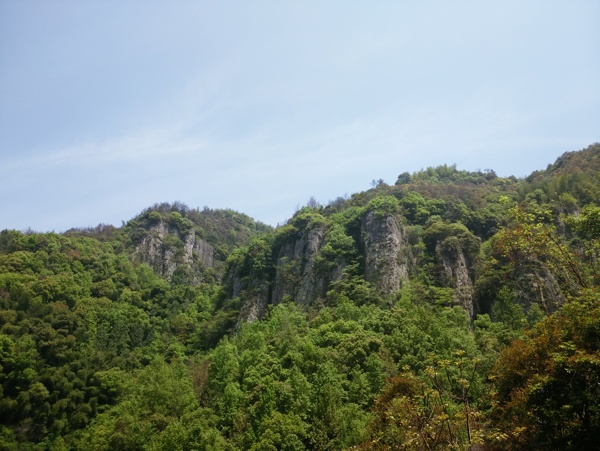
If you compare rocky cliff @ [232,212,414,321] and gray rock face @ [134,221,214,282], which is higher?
gray rock face @ [134,221,214,282]

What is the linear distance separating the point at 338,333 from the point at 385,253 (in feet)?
49.4

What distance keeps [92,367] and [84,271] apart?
67.9ft

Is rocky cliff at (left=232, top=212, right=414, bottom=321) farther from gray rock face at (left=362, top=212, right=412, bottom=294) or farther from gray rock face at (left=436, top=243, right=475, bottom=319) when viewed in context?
gray rock face at (left=436, top=243, right=475, bottom=319)

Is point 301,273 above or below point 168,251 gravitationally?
below

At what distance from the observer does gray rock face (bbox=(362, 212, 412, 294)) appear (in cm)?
4475

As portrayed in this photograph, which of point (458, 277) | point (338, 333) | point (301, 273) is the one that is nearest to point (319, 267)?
point (301, 273)

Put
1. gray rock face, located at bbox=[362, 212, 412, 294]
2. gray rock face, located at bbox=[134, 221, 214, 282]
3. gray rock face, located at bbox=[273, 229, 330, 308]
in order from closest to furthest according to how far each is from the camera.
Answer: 1. gray rock face, located at bbox=[362, 212, 412, 294]
2. gray rock face, located at bbox=[273, 229, 330, 308]
3. gray rock face, located at bbox=[134, 221, 214, 282]

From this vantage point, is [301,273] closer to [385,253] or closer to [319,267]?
[319,267]

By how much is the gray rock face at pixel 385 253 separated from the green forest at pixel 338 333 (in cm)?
16

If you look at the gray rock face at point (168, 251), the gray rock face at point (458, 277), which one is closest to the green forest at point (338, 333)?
the gray rock face at point (458, 277)

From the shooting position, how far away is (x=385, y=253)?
4722 centimetres

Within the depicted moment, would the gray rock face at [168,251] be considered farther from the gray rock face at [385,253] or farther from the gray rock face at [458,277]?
A: the gray rock face at [458,277]

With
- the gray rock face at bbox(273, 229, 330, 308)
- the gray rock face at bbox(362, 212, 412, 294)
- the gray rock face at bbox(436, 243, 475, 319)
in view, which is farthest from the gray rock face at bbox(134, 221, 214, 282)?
the gray rock face at bbox(436, 243, 475, 319)

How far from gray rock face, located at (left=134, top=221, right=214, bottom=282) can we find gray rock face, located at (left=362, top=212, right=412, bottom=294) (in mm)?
41681
